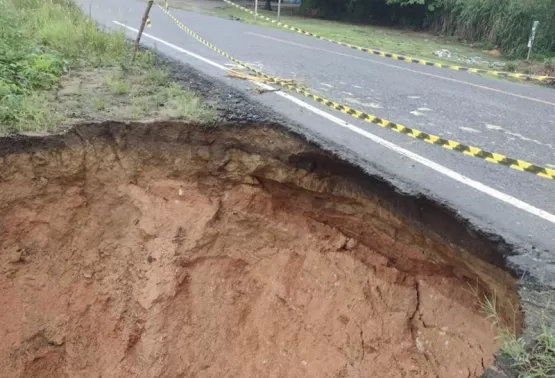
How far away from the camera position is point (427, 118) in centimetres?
573

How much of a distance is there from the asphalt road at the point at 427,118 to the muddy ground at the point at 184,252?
533 millimetres

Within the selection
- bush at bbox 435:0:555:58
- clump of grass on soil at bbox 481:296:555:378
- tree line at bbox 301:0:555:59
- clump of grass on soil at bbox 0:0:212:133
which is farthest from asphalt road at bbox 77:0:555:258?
tree line at bbox 301:0:555:59

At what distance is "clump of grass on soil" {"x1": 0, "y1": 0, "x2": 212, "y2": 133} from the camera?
4.64 metres

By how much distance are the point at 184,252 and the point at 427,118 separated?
9.90 feet

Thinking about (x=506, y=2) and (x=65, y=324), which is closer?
(x=65, y=324)

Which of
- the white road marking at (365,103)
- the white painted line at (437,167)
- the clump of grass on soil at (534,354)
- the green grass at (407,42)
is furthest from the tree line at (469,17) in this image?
the clump of grass on soil at (534,354)

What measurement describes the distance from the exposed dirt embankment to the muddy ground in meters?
0.01

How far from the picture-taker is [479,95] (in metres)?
7.68

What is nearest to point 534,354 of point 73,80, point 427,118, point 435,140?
point 435,140

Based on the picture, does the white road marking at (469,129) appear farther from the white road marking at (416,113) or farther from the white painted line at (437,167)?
the white painted line at (437,167)

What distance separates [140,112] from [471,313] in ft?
10.6

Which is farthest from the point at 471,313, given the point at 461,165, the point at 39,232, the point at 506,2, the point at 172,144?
the point at 506,2

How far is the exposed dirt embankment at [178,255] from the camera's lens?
14.1 ft

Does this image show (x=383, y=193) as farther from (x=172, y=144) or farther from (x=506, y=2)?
(x=506, y=2)
